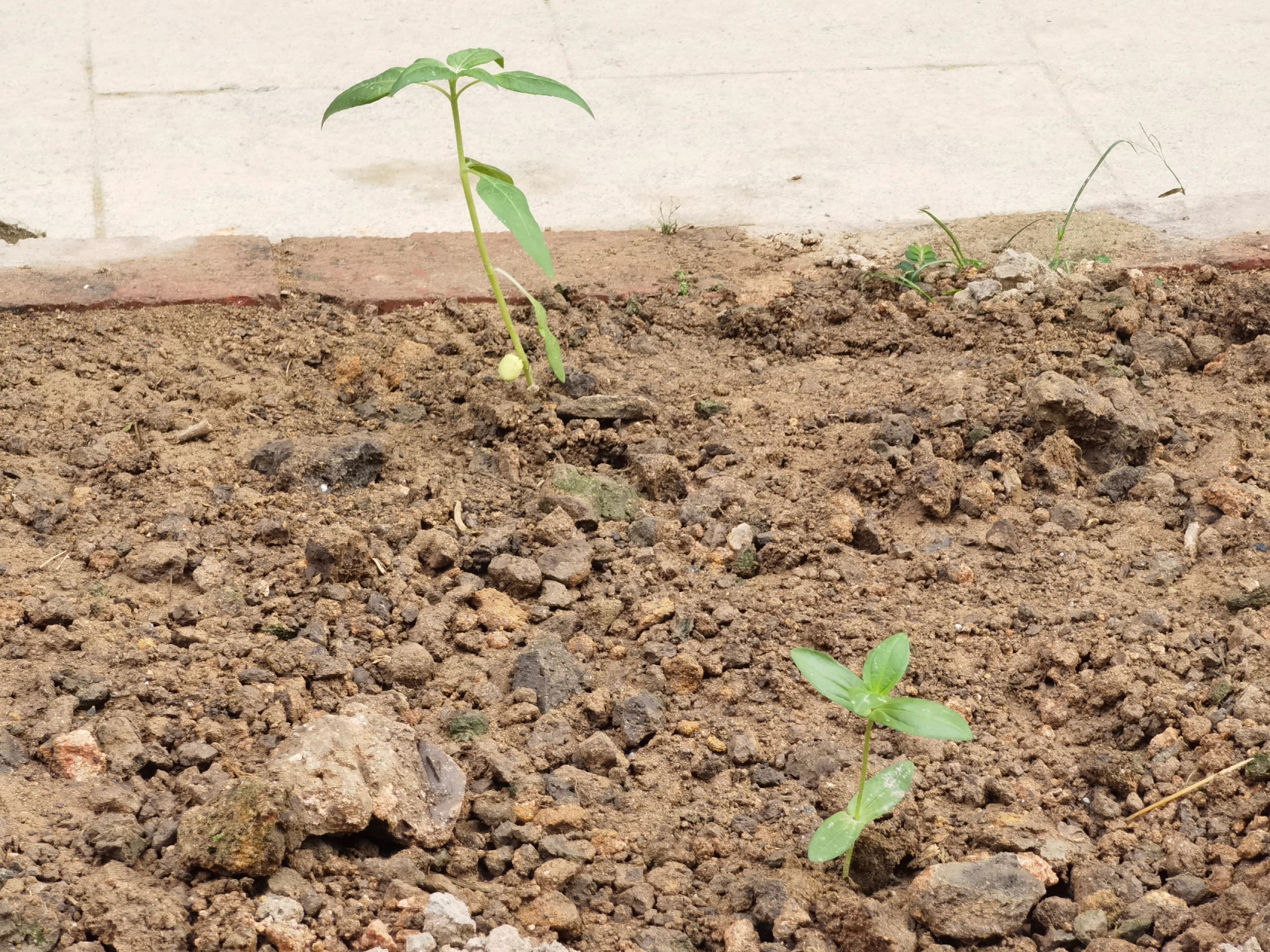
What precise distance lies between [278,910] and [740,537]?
1300 millimetres

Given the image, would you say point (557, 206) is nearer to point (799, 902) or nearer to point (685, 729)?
point (685, 729)

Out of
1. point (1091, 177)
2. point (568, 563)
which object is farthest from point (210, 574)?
point (1091, 177)

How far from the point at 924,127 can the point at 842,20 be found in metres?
0.97

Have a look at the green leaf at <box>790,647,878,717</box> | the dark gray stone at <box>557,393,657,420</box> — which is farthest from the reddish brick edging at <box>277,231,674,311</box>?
the green leaf at <box>790,647,878,717</box>

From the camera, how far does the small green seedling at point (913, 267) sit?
371 centimetres

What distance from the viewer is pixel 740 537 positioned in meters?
2.88

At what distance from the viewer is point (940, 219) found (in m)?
4.17

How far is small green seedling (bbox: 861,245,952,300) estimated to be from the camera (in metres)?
3.71

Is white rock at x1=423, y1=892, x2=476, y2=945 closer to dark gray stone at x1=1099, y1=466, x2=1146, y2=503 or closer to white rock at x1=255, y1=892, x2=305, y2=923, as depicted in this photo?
white rock at x1=255, y1=892, x2=305, y2=923

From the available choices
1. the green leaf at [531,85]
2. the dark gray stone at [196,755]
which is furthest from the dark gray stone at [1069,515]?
the dark gray stone at [196,755]

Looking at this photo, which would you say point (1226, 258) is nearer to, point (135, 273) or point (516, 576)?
point (516, 576)

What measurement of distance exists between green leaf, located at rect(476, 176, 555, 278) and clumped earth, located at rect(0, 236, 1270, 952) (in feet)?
1.52

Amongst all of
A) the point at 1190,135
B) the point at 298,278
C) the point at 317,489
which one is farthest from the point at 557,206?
the point at 1190,135

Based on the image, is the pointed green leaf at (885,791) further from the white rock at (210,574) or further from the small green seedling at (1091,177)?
the small green seedling at (1091,177)
